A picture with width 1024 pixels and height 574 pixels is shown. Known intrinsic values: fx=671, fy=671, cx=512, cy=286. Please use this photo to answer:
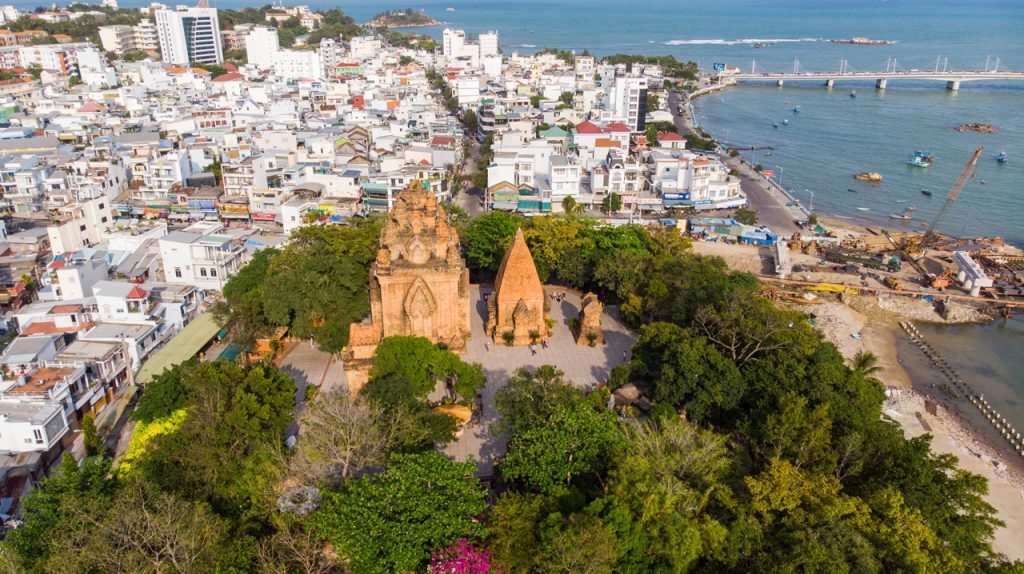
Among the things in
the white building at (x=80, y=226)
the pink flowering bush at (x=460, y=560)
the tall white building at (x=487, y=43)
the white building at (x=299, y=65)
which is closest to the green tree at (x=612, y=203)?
the white building at (x=80, y=226)

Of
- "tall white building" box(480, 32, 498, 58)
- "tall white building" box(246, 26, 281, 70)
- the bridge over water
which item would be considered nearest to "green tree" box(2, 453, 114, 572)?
A: "tall white building" box(246, 26, 281, 70)

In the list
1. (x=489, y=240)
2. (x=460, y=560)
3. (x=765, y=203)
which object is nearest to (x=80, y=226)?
(x=489, y=240)

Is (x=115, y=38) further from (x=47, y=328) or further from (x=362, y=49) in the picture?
(x=47, y=328)

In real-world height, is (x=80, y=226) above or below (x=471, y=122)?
below

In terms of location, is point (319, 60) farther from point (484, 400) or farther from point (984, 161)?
point (484, 400)

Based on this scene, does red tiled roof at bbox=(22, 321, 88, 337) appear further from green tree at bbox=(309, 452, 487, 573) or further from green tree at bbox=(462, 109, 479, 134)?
green tree at bbox=(462, 109, 479, 134)

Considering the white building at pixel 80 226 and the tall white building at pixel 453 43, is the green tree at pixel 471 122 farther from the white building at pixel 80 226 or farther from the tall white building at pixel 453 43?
the tall white building at pixel 453 43
